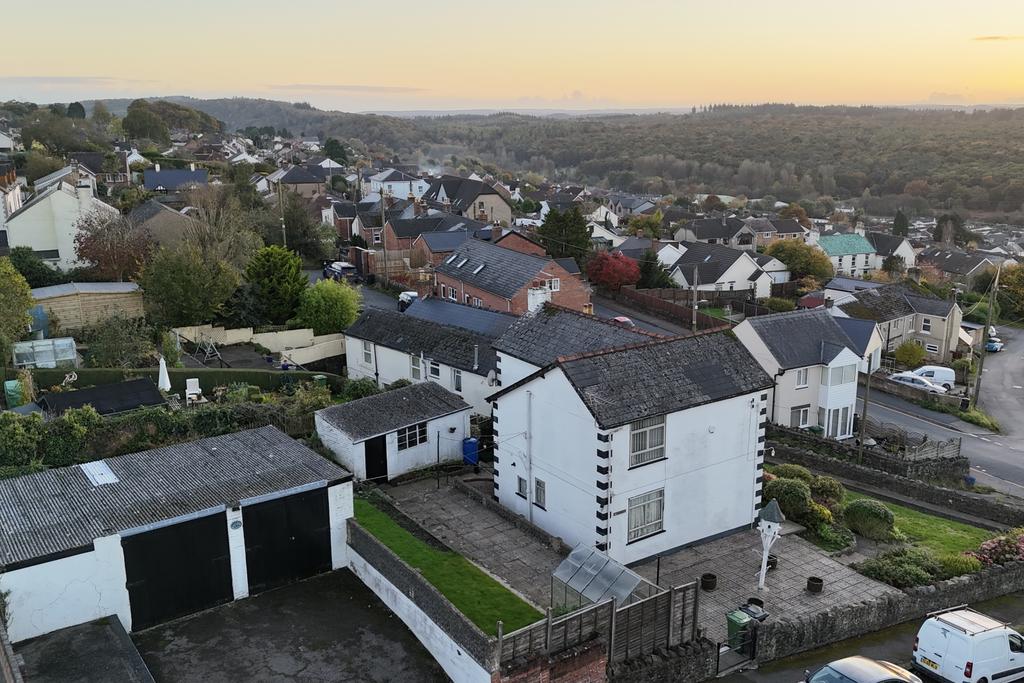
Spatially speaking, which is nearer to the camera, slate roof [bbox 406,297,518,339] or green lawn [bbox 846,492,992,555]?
green lawn [bbox 846,492,992,555]

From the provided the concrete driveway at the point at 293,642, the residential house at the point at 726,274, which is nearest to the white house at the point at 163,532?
the concrete driveway at the point at 293,642

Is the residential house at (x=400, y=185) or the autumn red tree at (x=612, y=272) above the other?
the residential house at (x=400, y=185)

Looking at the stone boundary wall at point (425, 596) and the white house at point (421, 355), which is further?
the white house at point (421, 355)

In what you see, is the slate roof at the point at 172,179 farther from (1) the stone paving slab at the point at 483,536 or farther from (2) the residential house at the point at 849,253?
(1) the stone paving slab at the point at 483,536

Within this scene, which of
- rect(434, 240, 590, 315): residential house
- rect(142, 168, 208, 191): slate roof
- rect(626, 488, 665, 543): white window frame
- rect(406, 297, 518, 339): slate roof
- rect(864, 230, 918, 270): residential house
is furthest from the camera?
rect(142, 168, 208, 191): slate roof

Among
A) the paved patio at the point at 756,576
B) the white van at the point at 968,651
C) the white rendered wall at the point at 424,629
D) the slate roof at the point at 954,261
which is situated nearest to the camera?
the white rendered wall at the point at 424,629

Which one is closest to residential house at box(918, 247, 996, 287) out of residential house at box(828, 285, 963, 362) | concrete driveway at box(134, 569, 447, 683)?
residential house at box(828, 285, 963, 362)

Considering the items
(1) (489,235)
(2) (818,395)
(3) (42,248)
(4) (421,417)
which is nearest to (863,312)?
(2) (818,395)

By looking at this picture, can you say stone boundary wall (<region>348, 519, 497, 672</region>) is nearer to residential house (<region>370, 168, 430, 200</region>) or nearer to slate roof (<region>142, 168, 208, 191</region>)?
slate roof (<region>142, 168, 208, 191</region>)
